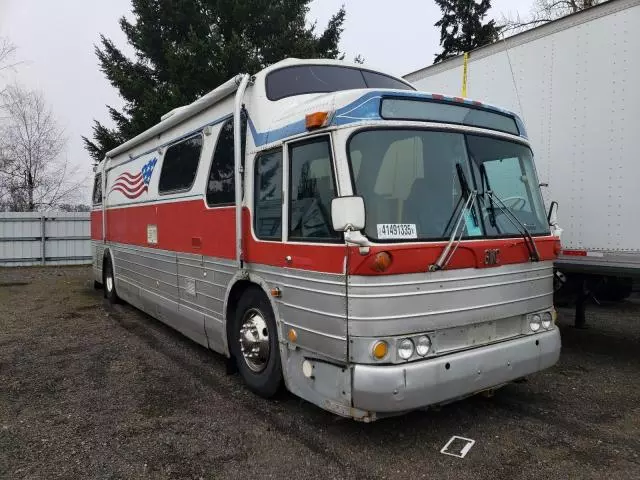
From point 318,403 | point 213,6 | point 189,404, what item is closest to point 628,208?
point 318,403

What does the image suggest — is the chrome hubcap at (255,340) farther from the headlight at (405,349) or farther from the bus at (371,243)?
the headlight at (405,349)

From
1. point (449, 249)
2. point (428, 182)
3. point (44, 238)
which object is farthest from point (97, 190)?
point (449, 249)

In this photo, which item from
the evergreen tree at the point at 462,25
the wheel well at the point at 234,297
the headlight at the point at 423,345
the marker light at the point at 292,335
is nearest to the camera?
the headlight at the point at 423,345

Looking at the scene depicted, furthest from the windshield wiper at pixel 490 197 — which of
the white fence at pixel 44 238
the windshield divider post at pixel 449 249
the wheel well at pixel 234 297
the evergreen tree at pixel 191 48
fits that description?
the white fence at pixel 44 238

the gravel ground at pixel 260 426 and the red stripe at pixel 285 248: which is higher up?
the red stripe at pixel 285 248

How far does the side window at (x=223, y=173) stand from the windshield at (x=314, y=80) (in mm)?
693

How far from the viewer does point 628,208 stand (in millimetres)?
5156

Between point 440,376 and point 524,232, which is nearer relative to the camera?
point 440,376

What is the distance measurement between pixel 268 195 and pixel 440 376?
209cm

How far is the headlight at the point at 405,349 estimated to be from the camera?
11.4ft

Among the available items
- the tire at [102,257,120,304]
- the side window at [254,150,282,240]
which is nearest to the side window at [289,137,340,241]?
the side window at [254,150,282,240]

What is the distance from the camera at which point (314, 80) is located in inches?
196

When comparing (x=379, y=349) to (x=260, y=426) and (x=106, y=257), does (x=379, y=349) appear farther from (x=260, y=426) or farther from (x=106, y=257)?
(x=106, y=257)

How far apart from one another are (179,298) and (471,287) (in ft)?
13.0
